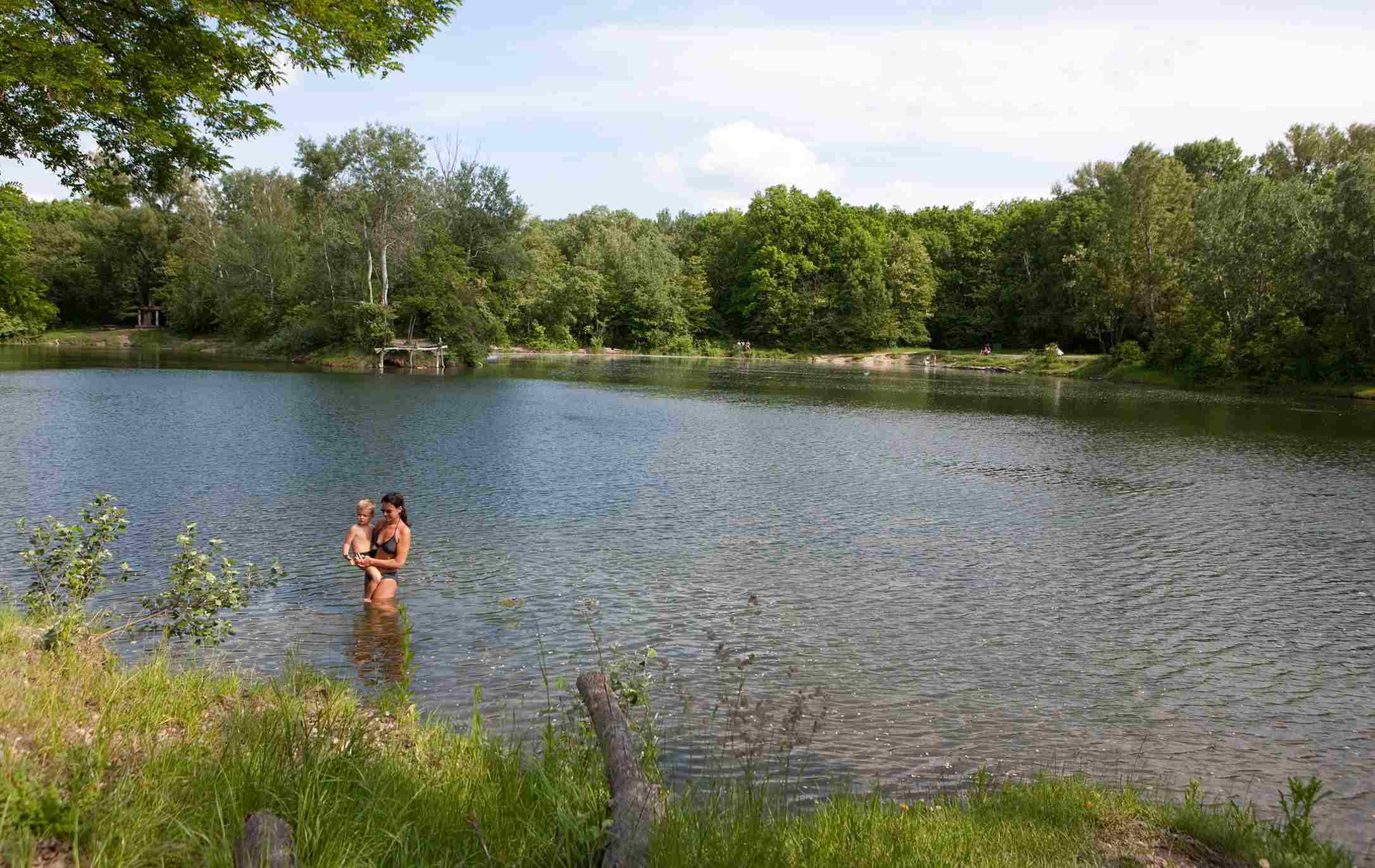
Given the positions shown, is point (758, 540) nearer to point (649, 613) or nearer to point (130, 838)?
point (649, 613)

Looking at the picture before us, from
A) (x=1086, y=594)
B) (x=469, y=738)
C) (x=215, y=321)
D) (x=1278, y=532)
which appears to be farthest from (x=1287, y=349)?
(x=215, y=321)

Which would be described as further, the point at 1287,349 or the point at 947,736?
the point at 1287,349

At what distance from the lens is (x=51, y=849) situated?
4.19 meters

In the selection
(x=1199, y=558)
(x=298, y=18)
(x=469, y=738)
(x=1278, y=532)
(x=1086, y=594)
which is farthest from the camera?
(x=1278, y=532)

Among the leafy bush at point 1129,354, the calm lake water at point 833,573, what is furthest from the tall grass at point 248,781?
the leafy bush at point 1129,354

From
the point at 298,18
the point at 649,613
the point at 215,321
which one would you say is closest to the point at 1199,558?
the point at 649,613

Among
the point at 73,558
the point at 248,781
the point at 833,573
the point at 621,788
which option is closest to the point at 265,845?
the point at 248,781

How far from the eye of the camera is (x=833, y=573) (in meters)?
15.1

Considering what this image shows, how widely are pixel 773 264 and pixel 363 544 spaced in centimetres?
10018

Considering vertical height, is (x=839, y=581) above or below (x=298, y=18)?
below

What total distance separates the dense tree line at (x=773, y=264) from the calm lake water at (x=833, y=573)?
32005 millimetres

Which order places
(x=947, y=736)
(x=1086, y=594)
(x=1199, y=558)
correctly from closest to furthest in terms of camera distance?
1. (x=947, y=736)
2. (x=1086, y=594)
3. (x=1199, y=558)

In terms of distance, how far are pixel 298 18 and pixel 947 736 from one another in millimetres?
11105

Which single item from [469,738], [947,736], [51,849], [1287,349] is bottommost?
[947,736]
